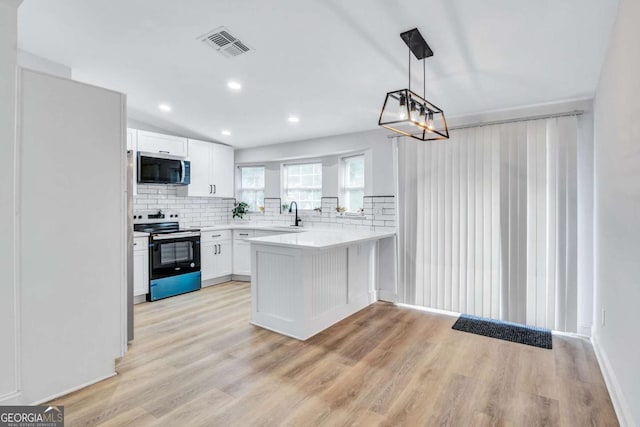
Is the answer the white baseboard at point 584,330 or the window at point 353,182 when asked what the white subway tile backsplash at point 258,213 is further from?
the white baseboard at point 584,330

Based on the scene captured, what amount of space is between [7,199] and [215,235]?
333 centimetres

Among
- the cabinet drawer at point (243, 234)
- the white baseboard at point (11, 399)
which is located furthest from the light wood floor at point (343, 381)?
the cabinet drawer at point (243, 234)

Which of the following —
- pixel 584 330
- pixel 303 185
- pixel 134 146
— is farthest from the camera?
pixel 303 185

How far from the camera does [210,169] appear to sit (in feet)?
17.8

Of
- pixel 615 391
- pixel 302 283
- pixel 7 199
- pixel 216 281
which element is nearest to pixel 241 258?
pixel 216 281

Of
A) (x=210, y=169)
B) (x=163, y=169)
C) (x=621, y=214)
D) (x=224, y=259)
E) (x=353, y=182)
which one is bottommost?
(x=224, y=259)

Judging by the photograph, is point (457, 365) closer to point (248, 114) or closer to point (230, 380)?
point (230, 380)

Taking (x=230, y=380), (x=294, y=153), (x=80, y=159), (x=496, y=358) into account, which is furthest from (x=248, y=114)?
(x=496, y=358)

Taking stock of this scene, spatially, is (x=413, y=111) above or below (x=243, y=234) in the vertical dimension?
above

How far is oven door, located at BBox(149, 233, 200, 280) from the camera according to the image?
14.1 feet

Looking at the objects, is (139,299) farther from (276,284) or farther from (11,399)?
(11,399)

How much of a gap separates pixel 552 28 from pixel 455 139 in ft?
5.24

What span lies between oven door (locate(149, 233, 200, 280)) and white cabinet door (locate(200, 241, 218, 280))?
137 mm

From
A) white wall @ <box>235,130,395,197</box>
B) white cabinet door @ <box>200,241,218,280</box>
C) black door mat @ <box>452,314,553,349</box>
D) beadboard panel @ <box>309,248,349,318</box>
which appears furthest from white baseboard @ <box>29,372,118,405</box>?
white wall @ <box>235,130,395,197</box>
